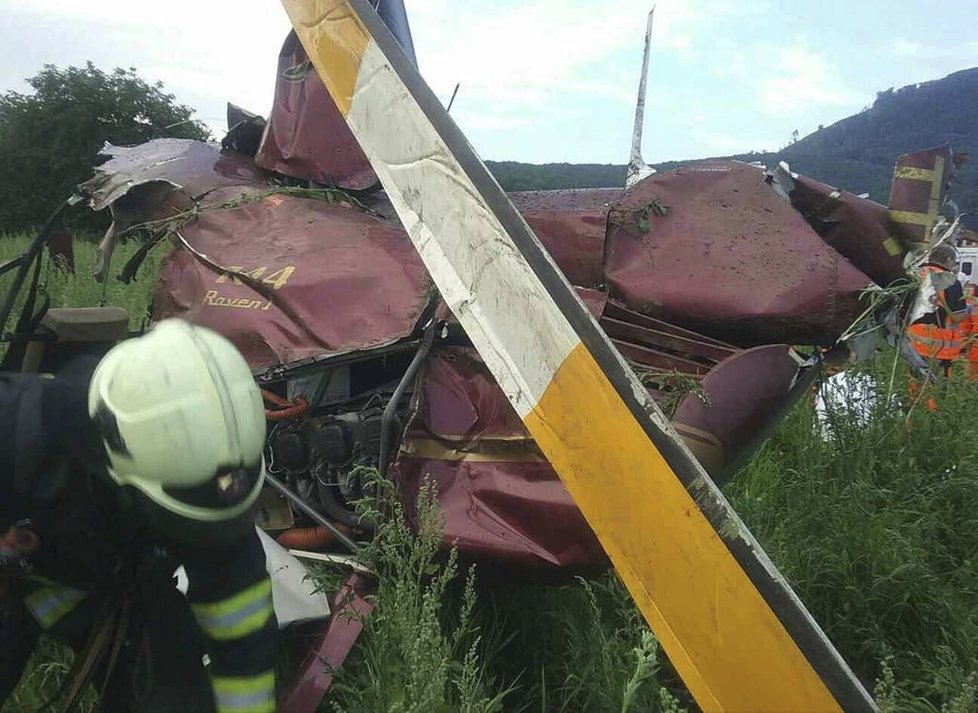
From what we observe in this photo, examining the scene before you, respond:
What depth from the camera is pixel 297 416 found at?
252cm

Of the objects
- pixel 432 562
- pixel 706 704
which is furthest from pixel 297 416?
pixel 706 704

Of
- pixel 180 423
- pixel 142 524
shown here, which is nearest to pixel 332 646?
pixel 142 524

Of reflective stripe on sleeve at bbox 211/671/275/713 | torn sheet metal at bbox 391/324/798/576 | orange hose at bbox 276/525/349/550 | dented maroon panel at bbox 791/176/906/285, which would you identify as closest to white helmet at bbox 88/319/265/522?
reflective stripe on sleeve at bbox 211/671/275/713

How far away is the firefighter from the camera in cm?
120

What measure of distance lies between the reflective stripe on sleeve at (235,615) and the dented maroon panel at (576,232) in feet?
4.68

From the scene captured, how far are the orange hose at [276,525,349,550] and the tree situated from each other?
22.2 m

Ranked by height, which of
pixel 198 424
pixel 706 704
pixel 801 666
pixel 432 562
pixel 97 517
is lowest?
pixel 432 562

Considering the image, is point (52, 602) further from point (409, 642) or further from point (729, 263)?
point (729, 263)

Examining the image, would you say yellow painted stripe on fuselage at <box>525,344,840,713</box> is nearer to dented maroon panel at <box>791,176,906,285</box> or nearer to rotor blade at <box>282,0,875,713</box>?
rotor blade at <box>282,0,875,713</box>

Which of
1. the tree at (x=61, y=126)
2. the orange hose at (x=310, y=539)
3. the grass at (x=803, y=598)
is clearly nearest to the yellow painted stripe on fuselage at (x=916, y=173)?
the grass at (x=803, y=598)

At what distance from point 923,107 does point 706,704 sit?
5410 cm

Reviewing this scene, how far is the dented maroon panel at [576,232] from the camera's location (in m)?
2.47

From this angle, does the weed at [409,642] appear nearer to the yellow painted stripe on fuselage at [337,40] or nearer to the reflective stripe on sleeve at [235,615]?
the reflective stripe on sleeve at [235,615]

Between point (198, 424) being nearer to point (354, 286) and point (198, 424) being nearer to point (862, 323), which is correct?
point (354, 286)
